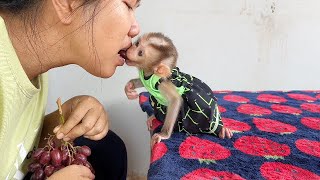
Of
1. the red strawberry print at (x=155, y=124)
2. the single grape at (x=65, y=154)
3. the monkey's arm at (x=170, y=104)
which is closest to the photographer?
the single grape at (x=65, y=154)

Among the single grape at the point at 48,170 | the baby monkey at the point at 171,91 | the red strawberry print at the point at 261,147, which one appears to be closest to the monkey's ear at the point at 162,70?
the baby monkey at the point at 171,91

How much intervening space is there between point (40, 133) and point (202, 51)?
865 millimetres

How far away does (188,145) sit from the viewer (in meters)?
0.87

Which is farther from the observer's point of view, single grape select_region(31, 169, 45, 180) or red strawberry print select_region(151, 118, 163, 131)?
red strawberry print select_region(151, 118, 163, 131)

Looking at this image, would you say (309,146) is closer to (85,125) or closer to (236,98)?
(236,98)

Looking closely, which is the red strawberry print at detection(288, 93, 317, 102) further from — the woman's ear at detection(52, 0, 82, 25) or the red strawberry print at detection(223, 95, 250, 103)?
the woman's ear at detection(52, 0, 82, 25)

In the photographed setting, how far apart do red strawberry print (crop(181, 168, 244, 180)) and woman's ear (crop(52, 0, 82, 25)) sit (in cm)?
40

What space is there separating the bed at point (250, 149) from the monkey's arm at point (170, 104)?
30 millimetres

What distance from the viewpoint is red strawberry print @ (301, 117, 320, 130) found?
1.03 metres

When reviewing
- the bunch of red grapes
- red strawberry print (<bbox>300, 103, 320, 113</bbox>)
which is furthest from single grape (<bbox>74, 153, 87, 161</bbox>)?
red strawberry print (<bbox>300, 103, 320, 113</bbox>)

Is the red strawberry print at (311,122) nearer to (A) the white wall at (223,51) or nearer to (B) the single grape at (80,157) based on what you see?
(A) the white wall at (223,51)

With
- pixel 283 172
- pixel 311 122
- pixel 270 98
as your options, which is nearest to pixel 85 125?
pixel 283 172

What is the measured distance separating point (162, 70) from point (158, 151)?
21 cm

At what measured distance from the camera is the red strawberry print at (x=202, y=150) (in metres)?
0.81
